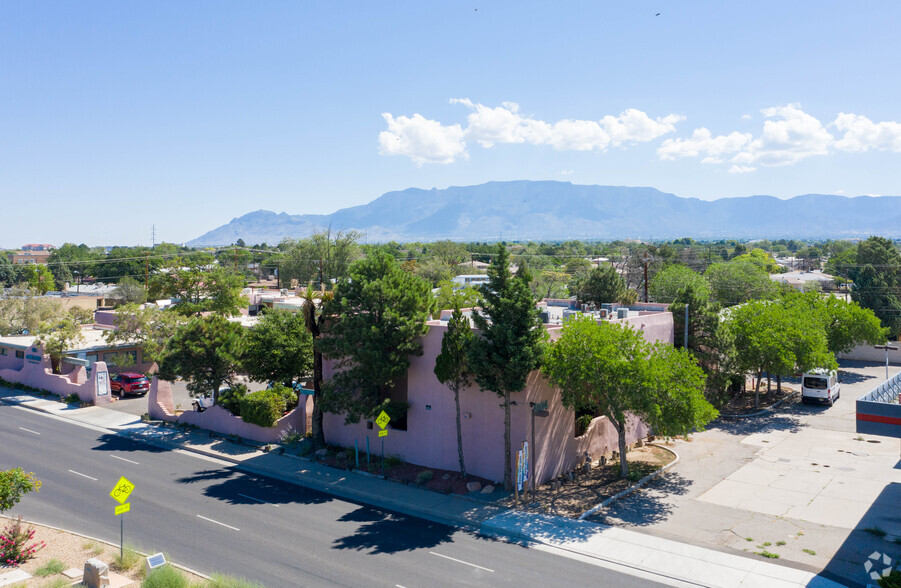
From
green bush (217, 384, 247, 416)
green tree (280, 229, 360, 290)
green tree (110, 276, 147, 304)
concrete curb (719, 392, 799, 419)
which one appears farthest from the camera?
green tree (280, 229, 360, 290)

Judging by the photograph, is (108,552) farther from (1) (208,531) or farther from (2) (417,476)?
(2) (417,476)

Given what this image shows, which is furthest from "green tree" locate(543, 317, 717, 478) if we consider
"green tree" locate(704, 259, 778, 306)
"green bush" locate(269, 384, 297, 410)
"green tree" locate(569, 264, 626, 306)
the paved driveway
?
"green tree" locate(704, 259, 778, 306)

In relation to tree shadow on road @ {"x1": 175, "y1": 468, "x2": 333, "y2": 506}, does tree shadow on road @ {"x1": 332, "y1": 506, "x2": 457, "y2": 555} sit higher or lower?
higher

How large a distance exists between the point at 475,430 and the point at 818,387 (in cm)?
2405

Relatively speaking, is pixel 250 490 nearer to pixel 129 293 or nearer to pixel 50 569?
pixel 50 569

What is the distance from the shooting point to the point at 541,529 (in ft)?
59.5

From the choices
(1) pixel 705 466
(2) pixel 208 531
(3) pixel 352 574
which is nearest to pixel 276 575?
(3) pixel 352 574

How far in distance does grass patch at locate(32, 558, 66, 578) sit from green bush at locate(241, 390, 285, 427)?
1201 cm

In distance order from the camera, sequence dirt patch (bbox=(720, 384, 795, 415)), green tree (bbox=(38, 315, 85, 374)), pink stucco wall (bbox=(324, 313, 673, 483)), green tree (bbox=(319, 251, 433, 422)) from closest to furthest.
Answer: pink stucco wall (bbox=(324, 313, 673, 483)) → green tree (bbox=(319, 251, 433, 422)) → dirt patch (bbox=(720, 384, 795, 415)) → green tree (bbox=(38, 315, 85, 374))

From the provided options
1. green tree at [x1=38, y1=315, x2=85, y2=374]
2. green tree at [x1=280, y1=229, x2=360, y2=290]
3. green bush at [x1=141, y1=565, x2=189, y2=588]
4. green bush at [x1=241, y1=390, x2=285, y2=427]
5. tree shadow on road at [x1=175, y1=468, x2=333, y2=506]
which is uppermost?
green tree at [x1=280, y1=229, x2=360, y2=290]

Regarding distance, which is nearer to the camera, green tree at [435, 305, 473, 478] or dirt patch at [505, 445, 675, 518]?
dirt patch at [505, 445, 675, 518]

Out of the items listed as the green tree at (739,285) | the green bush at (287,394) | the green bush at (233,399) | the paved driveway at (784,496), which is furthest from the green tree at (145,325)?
the green tree at (739,285)

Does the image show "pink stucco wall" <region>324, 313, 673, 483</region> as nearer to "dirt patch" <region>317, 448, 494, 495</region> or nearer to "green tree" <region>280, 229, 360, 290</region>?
"dirt patch" <region>317, 448, 494, 495</region>

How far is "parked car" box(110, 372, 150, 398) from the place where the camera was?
124 feet
